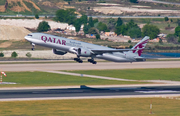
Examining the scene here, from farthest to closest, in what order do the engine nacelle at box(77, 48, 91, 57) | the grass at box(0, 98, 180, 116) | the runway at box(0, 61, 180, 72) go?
1. the runway at box(0, 61, 180, 72)
2. the engine nacelle at box(77, 48, 91, 57)
3. the grass at box(0, 98, 180, 116)

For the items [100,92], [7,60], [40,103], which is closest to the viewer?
[40,103]

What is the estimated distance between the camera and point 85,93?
72375mm

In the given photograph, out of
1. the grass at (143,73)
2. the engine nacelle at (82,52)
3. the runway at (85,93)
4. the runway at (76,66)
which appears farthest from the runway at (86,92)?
the runway at (76,66)

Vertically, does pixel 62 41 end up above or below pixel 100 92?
above

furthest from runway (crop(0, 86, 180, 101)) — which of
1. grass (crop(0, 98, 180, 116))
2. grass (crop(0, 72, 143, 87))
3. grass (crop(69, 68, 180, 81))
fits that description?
grass (crop(69, 68, 180, 81))

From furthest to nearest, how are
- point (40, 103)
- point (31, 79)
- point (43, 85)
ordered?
1. point (31, 79)
2. point (43, 85)
3. point (40, 103)

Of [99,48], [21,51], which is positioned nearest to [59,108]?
[99,48]

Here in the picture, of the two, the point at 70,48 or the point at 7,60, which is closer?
the point at 70,48

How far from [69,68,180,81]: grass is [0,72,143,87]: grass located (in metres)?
9.46

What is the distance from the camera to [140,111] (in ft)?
188

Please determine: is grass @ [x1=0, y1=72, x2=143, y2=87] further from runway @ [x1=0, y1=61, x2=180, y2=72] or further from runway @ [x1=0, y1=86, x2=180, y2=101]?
runway @ [x1=0, y1=61, x2=180, y2=72]

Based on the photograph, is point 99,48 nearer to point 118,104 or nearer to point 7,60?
point 118,104

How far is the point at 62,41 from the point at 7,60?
59.3 m

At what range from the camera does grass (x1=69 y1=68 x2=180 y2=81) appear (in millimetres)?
97062
